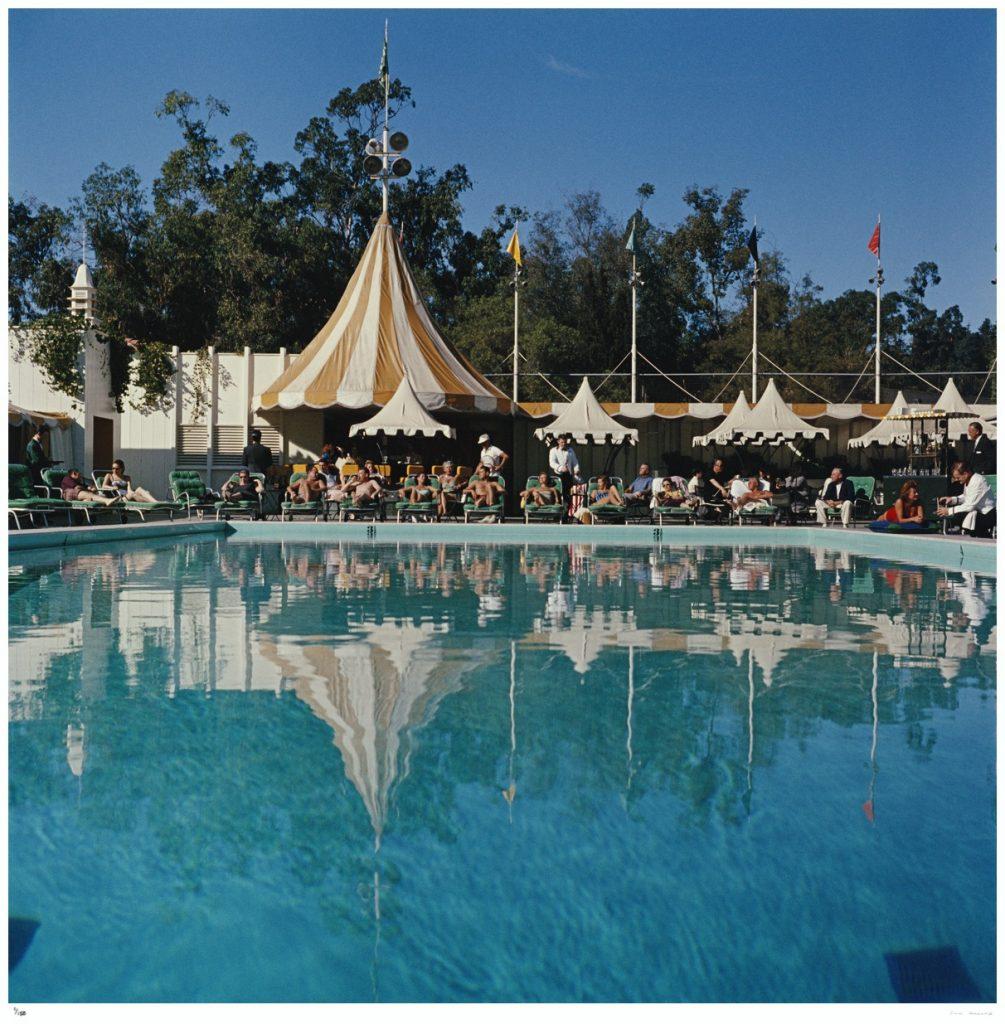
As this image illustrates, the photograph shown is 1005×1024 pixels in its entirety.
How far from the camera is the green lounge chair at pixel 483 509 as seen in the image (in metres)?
17.0

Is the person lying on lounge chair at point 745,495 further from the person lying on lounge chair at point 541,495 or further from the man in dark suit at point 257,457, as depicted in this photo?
the man in dark suit at point 257,457

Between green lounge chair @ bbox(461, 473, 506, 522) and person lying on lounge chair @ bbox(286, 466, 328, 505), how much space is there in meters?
2.30

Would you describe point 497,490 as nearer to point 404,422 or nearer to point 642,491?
point 404,422

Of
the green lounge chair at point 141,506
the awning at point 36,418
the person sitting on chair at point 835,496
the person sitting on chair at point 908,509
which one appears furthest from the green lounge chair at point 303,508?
the person sitting on chair at point 908,509

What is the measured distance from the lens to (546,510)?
17375 millimetres

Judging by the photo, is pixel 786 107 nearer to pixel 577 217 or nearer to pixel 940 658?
pixel 577 217

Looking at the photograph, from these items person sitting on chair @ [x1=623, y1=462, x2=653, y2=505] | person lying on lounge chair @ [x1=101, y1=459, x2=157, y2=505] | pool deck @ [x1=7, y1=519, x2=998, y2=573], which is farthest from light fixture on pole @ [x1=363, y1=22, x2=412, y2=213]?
pool deck @ [x1=7, y1=519, x2=998, y2=573]

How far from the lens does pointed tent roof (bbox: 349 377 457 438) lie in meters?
17.5


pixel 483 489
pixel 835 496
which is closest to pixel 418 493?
pixel 483 489

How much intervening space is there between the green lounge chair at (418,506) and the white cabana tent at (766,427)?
448 cm

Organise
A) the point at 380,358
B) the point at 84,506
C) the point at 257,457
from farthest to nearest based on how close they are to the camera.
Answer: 1. the point at 380,358
2. the point at 257,457
3. the point at 84,506

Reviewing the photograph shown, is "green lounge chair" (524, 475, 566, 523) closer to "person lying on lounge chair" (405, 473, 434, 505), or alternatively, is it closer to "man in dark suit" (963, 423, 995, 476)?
"person lying on lounge chair" (405, 473, 434, 505)

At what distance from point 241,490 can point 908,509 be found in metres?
9.76

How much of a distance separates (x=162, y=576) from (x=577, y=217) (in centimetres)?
2915
